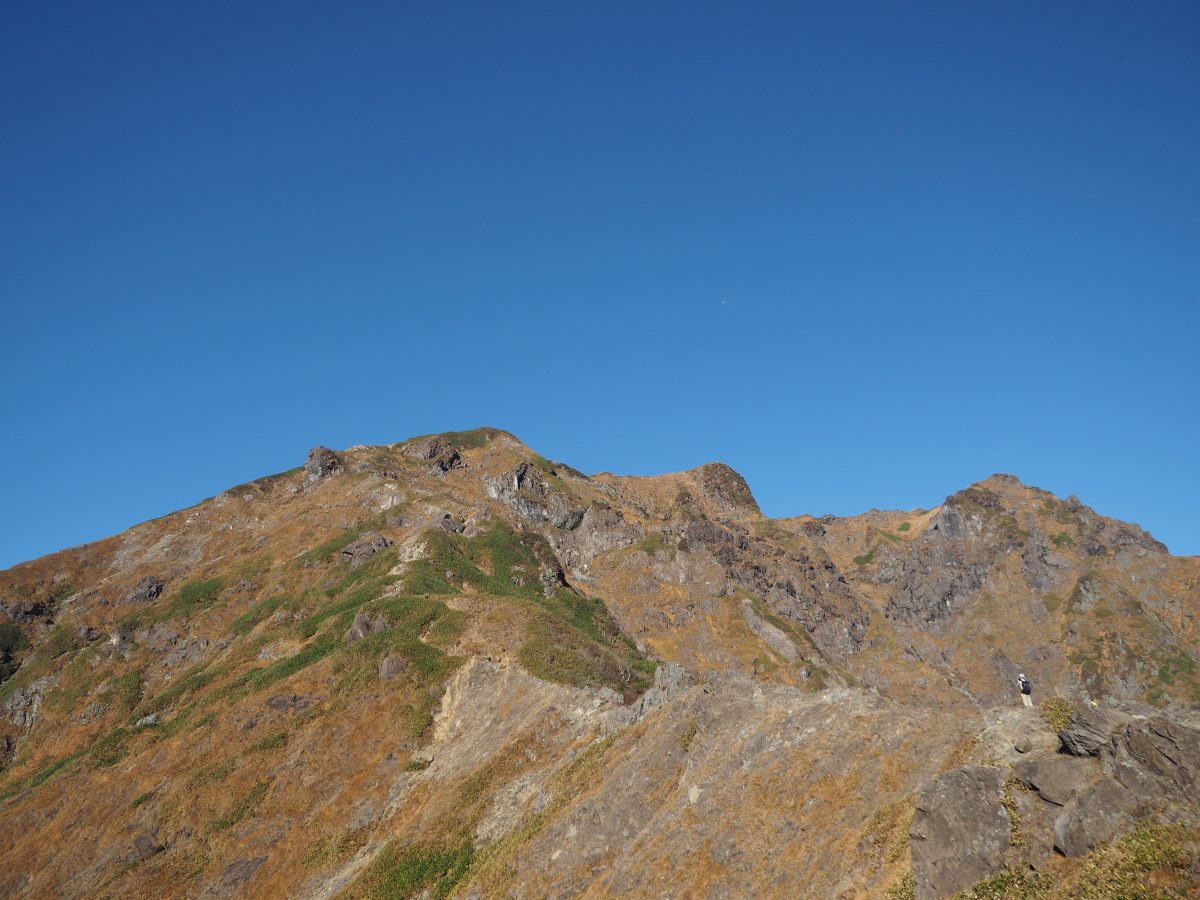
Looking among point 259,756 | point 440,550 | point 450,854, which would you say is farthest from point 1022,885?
point 440,550

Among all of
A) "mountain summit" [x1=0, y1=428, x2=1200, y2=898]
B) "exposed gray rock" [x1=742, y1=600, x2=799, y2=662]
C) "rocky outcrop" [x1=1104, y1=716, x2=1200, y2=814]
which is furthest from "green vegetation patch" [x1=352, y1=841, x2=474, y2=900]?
"exposed gray rock" [x1=742, y1=600, x2=799, y2=662]

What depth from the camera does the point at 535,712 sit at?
49.4 m

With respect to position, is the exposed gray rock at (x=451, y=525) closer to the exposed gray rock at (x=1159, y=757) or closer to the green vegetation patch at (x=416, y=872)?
A: the green vegetation patch at (x=416, y=872)

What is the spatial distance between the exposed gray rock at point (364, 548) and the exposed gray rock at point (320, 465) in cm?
3946

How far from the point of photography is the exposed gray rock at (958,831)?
804 inches

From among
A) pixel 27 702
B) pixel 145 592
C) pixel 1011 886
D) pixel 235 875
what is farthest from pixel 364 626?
pixel 1011 886

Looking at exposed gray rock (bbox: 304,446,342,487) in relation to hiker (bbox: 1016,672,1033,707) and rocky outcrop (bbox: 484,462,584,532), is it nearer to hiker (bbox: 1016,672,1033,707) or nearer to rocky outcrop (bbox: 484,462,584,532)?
rocky outcrop (bbox: 484,462,584,532)

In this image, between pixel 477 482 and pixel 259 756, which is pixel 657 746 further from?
pixel 477 482

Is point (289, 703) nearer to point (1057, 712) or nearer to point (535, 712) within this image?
point (535, 712)

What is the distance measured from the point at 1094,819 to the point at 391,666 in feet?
174

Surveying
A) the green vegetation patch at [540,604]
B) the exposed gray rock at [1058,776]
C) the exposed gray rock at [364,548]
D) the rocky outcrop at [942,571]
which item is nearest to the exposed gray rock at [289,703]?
the green vegetation patch at [540,604]

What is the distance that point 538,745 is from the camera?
45.9 m

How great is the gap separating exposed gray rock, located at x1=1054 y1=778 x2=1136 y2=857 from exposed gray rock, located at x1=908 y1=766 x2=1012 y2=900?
5.61 ft

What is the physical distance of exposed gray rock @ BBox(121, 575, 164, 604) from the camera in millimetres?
102938
